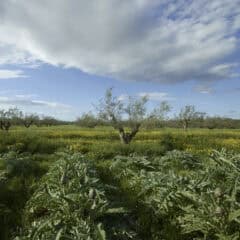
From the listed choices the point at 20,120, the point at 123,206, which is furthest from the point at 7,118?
the point at 123,206

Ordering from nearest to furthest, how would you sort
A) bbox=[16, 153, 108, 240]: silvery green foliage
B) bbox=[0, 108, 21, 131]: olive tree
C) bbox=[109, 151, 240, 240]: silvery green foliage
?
bbox=[16, 153, 108, 240]: silvery green foliage, bbox=[109, 151, 240, 240]: silvery green foliage, bbox=[0, 108, 21, 131]: olive tree

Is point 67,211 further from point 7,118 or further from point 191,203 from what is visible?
point 7,118

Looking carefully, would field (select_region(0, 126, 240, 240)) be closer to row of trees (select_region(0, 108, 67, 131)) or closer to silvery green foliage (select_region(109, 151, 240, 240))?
silvery green foliage (select_region(109, 151, 240, 240))

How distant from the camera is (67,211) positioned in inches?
264

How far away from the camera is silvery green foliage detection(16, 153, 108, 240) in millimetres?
5993

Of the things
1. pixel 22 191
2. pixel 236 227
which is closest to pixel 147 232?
pixel 236 227

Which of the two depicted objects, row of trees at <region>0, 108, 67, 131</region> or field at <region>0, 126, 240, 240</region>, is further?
row of trees at <region>0, 108, 67, 131</region>

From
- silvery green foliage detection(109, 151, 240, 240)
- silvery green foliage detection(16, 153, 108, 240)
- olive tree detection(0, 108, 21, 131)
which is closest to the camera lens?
silvery green foliage detection(16, 153, 108, 240)

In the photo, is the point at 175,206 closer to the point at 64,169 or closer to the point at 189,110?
the point at 64,169

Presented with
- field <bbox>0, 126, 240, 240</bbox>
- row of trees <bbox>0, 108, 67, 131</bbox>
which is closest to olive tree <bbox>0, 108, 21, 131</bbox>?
row of trees <bbox>0, 108, 67, 131</bbox>

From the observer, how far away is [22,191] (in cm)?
973

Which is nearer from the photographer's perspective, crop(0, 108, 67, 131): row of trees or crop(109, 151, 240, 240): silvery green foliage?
crop(109, 151, 240, 240): silvery green foliage

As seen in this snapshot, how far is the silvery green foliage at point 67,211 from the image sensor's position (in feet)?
19.7

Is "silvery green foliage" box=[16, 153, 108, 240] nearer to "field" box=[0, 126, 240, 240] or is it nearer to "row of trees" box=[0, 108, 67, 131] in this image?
"field" box=[0, 126, 240, 240]
